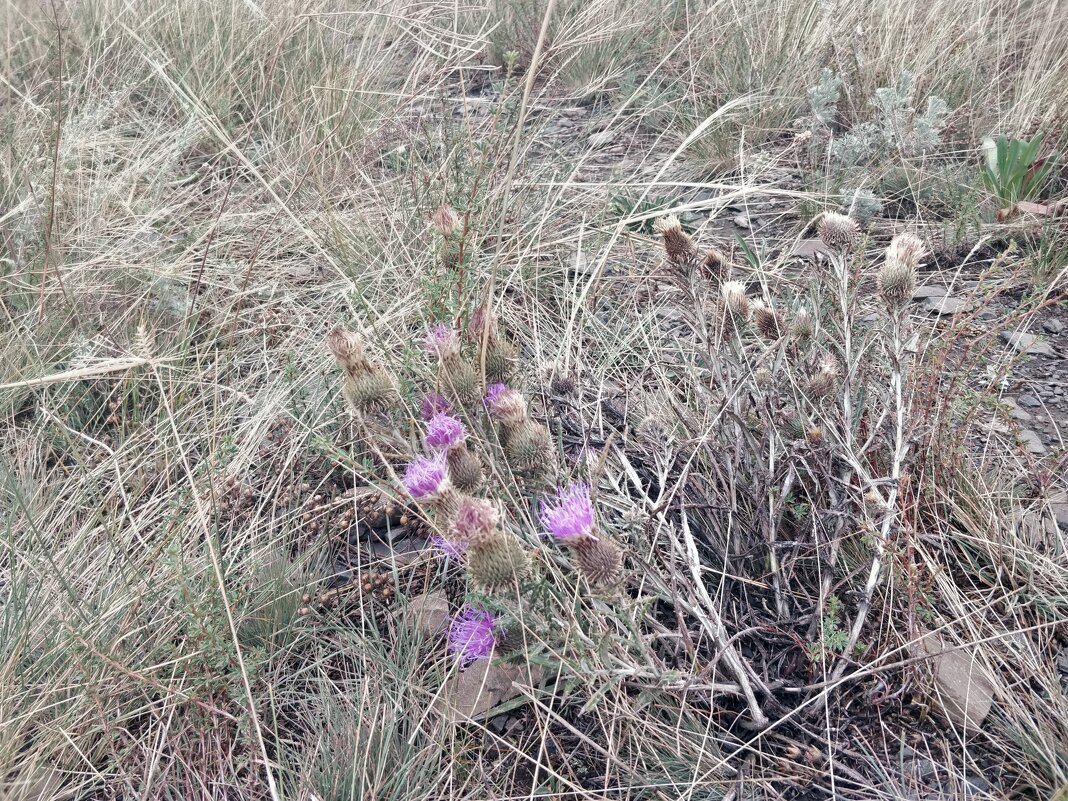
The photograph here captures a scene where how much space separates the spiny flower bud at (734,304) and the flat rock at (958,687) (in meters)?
0.73

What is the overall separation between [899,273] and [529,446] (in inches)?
33.4

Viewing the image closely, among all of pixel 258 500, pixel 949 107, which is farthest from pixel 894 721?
pixel 949 107

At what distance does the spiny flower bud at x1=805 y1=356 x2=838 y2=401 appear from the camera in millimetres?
1667

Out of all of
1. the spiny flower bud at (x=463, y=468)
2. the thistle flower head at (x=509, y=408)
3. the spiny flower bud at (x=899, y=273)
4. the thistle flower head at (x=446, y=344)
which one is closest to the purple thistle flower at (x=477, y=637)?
the spiny flower bud at (x=463, y=468)

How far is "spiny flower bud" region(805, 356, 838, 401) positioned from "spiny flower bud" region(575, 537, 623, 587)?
2.17 ft

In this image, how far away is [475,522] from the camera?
1.22 meters

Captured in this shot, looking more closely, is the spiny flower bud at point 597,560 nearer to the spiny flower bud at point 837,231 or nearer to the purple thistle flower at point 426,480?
the purple thistle flower at point 426,480

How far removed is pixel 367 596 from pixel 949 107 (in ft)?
11.1

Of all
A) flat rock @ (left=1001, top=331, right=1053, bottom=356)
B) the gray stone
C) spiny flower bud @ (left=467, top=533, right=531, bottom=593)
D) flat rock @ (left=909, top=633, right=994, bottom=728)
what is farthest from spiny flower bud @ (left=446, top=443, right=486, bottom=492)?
flat rock @ (left=1001, top=331, right=1053, bottom=356)

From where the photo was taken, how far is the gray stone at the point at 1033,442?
2.02 metres

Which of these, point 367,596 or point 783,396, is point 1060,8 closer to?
point 783,396

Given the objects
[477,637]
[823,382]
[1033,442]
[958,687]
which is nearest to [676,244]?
[823,382]

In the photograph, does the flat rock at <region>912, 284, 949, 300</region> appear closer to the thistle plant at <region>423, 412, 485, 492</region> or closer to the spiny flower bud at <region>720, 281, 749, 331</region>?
the spiny flower bud at <region>720, 281, 749, 331</region>

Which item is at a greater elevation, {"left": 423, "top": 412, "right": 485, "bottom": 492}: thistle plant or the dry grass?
{"left": 423, "top": 412, "right": 485, "bottom": 492}: thistle plant
